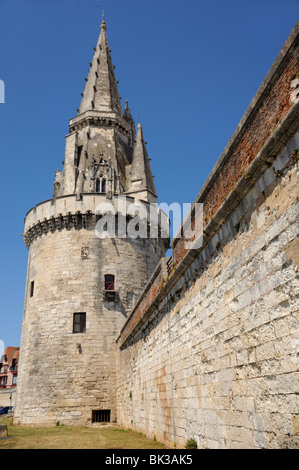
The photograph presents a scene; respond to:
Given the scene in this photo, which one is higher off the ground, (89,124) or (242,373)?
(89,124)

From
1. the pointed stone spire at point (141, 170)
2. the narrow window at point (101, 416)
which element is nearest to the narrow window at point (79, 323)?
the narrow window at point (101, 416)

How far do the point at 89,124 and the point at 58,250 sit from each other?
10.8 metres

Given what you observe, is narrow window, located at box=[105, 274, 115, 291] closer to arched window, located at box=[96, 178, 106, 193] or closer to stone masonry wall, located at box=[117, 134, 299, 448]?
arched window, located at box=[96, 178, 106, 193]

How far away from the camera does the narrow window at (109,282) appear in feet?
68.7

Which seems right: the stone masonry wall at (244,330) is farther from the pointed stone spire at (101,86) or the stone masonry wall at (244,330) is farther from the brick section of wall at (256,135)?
the pointed stone spire at (101,86)

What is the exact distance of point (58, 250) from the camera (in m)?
21.7

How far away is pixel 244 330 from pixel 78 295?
Result: 15.9m

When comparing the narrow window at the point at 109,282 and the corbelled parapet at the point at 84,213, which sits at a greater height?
the corbelled parapet at the point at 84,213

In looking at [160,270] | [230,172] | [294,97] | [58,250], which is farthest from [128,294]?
[294,97]

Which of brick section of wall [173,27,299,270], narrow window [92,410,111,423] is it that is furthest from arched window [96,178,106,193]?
brick section of wall [173,27,299,270]

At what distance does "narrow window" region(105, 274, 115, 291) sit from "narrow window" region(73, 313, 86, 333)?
1908 mm

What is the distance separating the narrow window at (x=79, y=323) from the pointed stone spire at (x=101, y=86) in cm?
1546
